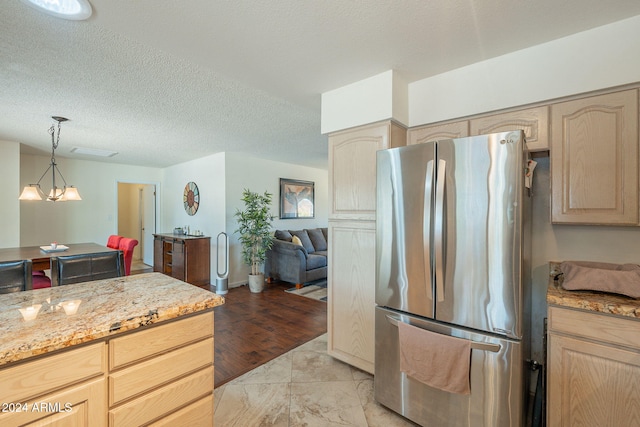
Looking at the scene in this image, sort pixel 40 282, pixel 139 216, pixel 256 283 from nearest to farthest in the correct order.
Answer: pixel 40 282 → pixel 256 283 → pixel 139 216

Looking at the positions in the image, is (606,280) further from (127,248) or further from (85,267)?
(127,248)

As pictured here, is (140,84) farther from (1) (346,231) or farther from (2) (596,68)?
(2) (596,68)

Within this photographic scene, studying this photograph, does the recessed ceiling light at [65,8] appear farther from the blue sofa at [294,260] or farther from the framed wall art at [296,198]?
the framed wall art at [296,198]

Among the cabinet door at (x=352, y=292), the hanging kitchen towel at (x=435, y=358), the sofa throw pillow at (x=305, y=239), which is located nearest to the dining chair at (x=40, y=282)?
the cabinet door at (x=352, y=292)

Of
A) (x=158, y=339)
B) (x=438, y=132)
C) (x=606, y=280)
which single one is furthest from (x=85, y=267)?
(x=606, y=280)

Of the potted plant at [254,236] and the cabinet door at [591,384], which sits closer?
the cabinet door at [591,384]

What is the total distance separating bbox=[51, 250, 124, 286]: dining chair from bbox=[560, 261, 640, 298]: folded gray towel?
143 inches

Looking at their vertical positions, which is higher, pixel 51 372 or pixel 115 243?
pixel 115 243

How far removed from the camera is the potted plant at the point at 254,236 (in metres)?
4.66

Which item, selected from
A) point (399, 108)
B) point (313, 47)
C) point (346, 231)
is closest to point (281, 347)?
point (346, 231)

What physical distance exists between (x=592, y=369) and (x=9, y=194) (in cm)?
638

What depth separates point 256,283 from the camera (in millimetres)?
4660

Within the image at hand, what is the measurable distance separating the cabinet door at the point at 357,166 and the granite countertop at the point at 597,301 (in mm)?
1148

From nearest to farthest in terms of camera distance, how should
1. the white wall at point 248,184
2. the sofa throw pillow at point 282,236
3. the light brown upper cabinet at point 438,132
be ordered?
the light brown upper cabinet at point 438,132, the white wall at point 248,184, the sofa throw pillow at point 282,236
